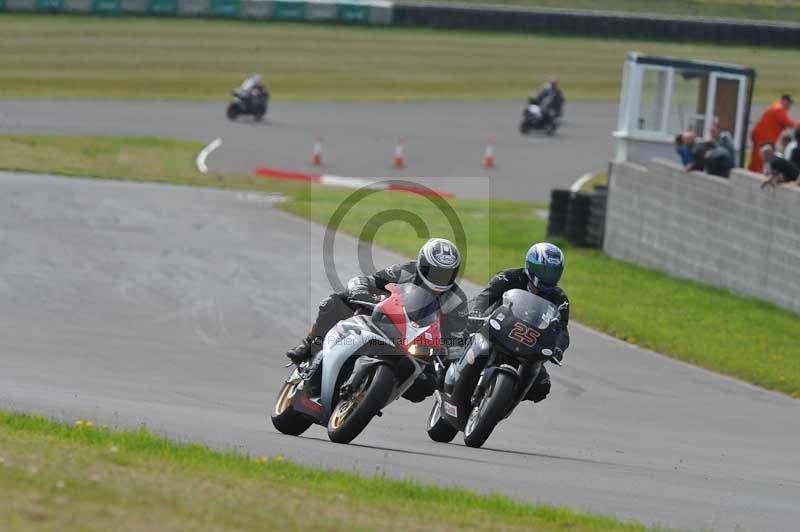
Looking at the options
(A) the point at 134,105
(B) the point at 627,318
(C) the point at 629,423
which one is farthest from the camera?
(A) the point at 134,105

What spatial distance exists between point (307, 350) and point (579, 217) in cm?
1518

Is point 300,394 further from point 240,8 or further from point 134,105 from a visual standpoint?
point 240,8

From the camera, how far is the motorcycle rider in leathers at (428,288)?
965 cm

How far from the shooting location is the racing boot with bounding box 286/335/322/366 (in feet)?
33.3

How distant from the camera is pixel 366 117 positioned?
142 ft

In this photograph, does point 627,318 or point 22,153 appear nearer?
point 627,318

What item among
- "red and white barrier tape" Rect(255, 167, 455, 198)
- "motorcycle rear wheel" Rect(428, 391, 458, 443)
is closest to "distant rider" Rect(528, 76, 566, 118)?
"red and white barrier tape" Rect(255, 167, 455, 198)

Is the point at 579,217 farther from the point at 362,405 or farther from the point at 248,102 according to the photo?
the point at 248,102

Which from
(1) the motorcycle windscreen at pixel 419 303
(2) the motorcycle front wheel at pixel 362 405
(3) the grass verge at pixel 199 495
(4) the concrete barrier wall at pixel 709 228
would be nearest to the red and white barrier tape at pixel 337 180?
(4) the concrete barrier wall at pixel 709 228

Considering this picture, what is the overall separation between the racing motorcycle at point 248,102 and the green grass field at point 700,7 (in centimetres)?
2079

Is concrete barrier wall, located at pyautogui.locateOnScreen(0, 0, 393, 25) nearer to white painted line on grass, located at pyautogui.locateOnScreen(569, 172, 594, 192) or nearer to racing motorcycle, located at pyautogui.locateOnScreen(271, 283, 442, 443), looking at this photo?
white painted line on grass, located at pyautogui.locateOnScreen(569, 172, 594, 192)

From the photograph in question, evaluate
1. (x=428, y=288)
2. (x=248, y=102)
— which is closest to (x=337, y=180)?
(x=248, y=102)

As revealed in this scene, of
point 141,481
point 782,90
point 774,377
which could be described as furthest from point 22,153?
point 782,90

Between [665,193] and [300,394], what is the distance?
1409 cm
